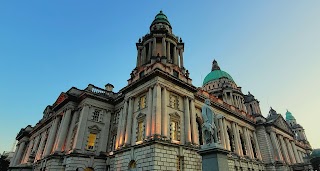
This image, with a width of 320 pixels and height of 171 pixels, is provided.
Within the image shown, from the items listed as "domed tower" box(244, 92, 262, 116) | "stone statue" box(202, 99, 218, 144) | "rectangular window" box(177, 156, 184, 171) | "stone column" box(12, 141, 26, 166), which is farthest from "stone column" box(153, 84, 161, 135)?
"stone column" box(12, 141, 26, 166)

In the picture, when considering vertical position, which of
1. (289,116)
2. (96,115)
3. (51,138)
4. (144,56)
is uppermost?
(289,116)

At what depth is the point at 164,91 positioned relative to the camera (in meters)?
24.0

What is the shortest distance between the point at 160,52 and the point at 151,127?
1392cm

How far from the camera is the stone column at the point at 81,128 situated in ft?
85.7

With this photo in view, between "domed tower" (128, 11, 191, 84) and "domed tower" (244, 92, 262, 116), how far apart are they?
28930 mm

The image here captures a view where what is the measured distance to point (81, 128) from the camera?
89.4 feet

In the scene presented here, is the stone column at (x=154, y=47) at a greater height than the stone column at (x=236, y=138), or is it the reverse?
the stone column at (x=154, y=47)

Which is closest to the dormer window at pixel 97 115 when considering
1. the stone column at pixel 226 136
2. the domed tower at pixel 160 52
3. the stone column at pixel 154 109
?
the domed tower at pixel 160 52

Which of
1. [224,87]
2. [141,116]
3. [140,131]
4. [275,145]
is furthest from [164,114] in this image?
[224,87]

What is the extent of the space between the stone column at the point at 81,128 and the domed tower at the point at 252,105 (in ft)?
131

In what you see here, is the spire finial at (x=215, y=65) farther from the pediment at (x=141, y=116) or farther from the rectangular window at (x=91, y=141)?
the rectangular window at (x=91, y=141)

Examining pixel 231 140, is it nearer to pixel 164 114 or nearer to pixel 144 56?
pixel 164 114

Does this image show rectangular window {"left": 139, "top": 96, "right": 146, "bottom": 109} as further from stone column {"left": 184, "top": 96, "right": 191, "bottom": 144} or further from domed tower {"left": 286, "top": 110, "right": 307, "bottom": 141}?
domed tower {"left": 286, "top": 110, "right": 307, "bottom": 141}

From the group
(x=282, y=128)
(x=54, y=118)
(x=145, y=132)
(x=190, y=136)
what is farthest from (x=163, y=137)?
(x=282, y=128)
